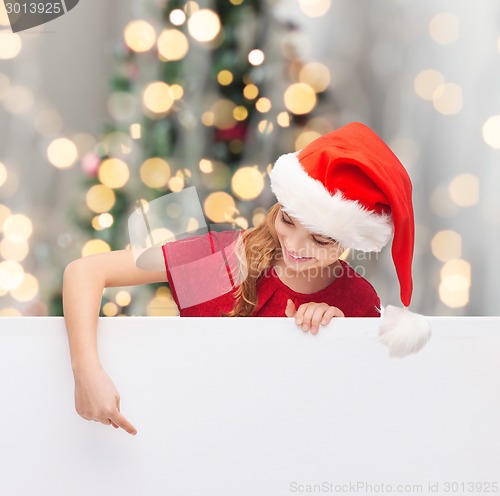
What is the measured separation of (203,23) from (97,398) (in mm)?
1000

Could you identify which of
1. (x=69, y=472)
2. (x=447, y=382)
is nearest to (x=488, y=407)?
(x=447, y=382)

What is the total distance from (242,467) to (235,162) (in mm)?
879

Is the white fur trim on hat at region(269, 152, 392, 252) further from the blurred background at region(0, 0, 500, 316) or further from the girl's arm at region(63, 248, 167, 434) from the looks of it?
the blurred background at region(0, 0, 500, 316)

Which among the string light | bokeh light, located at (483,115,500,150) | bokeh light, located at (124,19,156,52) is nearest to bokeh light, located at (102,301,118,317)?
the string light

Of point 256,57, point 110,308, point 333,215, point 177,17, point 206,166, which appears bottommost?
point 110,308

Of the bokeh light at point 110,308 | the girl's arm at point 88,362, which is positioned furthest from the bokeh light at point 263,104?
the girl's arm at point 88,362

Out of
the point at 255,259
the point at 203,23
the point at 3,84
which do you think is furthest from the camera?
the point at 3,84

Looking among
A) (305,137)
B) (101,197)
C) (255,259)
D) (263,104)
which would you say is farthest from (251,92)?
(255,259)

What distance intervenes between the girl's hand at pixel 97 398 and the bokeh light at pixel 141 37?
0.96 meters

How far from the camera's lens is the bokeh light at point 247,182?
1.53m

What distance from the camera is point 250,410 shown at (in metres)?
0.80

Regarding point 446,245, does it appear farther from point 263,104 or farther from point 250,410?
point 250,410

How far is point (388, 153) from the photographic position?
35.8 inches

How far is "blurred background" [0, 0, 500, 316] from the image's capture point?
1.52m
